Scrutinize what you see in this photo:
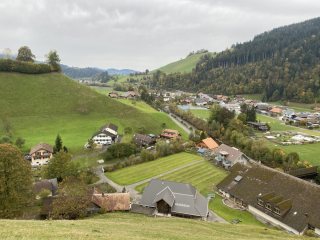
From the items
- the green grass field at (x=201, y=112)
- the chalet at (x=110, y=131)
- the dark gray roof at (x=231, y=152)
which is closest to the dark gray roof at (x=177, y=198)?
the dark gray roof at (x=231, y=152)

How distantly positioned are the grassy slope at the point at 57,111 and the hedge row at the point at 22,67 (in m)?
2.26

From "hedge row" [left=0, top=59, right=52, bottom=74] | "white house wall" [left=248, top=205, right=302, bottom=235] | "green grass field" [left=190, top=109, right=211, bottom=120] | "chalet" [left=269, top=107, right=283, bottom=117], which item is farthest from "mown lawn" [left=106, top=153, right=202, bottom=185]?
"chalet" [left=269, top=107, right=283, bottom=117]

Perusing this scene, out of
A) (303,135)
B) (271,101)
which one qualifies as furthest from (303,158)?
(271,101)

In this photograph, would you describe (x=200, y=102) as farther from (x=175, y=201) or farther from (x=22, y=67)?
(x=175, y=201)

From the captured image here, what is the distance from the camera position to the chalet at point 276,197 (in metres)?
49.2

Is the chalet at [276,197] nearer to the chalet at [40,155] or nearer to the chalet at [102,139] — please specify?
the chalet at [102,139]

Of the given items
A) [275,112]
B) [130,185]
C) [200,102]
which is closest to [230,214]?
[130,185]

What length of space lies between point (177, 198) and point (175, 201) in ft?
2.27

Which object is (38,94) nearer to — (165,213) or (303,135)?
(165,213)

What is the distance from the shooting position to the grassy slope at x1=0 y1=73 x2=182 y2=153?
101062mm

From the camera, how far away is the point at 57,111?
11419 centimetres

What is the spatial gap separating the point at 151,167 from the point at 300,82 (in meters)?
145

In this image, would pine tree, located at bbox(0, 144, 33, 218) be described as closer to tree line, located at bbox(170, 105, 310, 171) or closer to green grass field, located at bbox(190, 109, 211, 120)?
tree line, located at bbox(170, 105, 310, 171)

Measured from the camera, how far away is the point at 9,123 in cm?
10112
